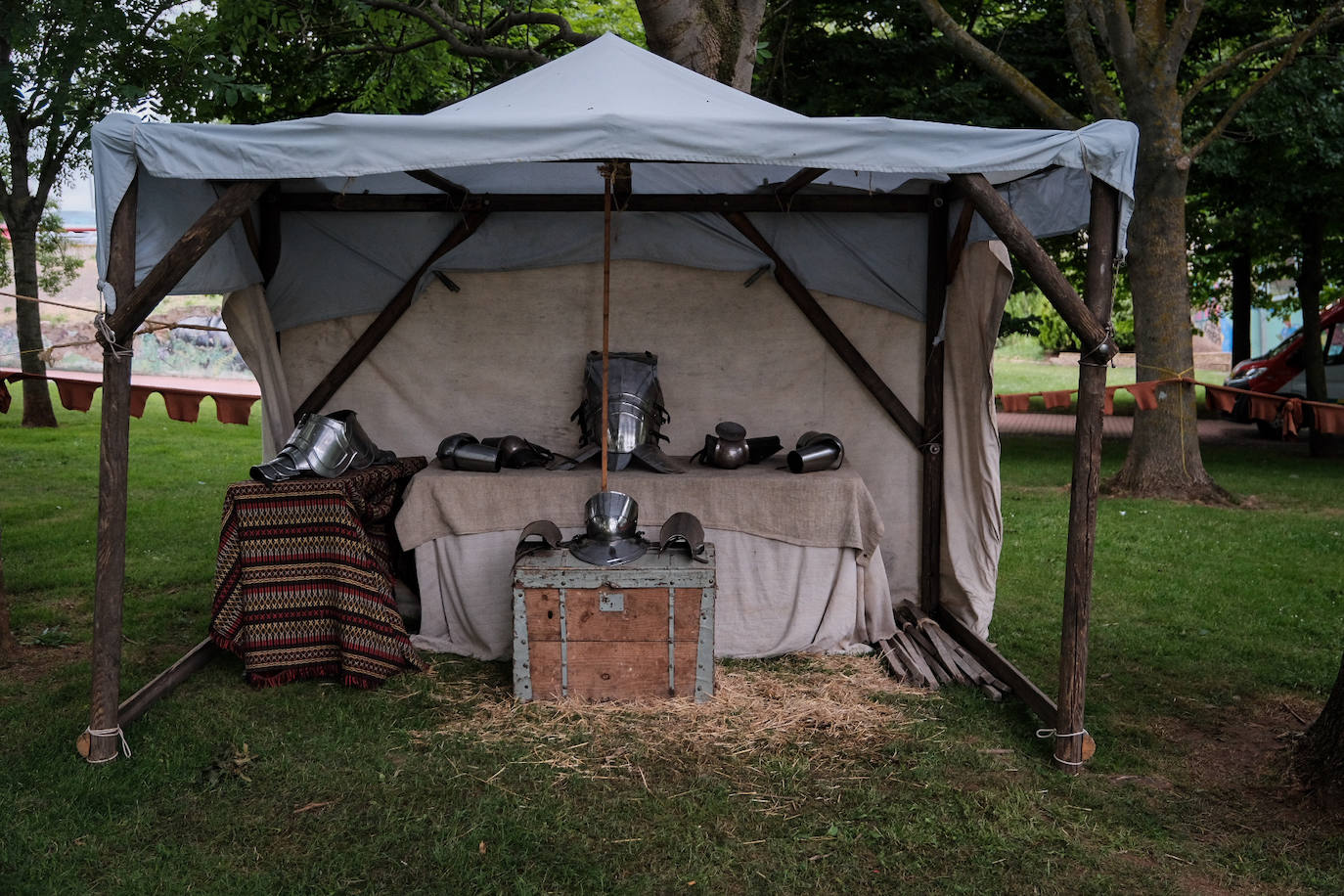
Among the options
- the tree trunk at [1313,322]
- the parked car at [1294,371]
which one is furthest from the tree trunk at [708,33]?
the parked car at [1294,371]

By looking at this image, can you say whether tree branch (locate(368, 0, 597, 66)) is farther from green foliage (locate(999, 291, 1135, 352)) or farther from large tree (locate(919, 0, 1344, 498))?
green foliage (locate(999, 291, 1135, 352))

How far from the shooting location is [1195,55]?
35.9ft

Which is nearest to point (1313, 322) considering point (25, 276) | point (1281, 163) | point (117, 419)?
point (1281, 163)

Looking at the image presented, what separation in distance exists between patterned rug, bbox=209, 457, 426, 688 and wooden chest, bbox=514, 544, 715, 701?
699mm

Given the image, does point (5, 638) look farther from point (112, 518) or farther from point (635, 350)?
point (635, 350)

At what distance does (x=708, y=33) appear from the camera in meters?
6.35

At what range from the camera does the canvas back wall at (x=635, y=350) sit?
5.52 metres

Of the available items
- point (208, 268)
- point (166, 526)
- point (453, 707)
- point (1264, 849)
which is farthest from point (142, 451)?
point (1264, 849)

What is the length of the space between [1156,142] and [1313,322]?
5.32m

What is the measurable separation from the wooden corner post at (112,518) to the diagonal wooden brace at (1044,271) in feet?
9.23

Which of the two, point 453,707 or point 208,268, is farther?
point 208,268

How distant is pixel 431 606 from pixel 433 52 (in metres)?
5.67

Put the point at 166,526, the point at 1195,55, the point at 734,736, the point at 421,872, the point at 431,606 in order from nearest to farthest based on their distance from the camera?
the point at 421,872 < the point at 734,736 < the point at 431,606 < the point at 166,526 < the point at 1195,55

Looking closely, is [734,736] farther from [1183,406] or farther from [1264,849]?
[1183,406]
